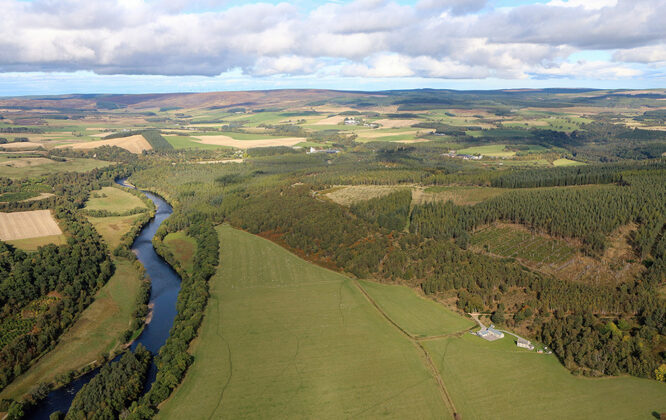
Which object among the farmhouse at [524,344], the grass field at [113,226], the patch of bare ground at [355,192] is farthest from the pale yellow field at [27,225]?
the farmhouse at [524,344]

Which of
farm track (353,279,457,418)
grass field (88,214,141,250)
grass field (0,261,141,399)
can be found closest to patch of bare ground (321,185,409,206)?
farm track (353,279,457,418)

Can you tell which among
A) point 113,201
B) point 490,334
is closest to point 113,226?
point 113,201

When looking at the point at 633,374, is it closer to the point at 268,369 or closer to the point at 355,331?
the point at 355,331

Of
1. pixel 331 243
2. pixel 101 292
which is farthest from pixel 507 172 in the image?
pixel 101 292

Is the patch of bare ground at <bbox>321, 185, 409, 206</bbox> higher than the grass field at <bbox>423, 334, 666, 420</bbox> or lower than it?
higher

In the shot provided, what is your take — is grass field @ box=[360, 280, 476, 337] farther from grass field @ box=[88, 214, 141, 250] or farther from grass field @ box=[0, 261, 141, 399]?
grass field @ box=[88, 214, 141, 250]
